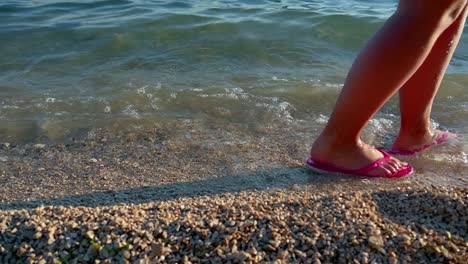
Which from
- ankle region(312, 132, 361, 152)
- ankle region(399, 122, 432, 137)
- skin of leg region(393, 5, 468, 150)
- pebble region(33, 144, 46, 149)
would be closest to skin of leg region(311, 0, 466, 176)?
ankle region(312, 132, 361, 152)

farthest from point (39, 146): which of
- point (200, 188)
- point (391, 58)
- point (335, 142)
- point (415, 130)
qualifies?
point (415, 130)

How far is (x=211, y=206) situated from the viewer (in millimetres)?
2059

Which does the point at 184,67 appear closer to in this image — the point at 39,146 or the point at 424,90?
the point at 39,146

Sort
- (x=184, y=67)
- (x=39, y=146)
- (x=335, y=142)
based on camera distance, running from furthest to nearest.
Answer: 1. (x=184, y=67)
2. (x=39, y=146)
3. (x=335, y=142)

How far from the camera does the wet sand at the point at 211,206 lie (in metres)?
1.73

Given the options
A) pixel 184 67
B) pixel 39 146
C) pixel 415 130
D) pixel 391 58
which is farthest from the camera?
pixel 184 67

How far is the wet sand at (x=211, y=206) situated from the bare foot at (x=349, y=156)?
0.21 ft

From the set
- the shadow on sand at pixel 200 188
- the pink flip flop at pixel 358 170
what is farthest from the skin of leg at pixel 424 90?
the shadow on sand at pixel 200 188

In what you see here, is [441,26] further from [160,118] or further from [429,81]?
[160,118]

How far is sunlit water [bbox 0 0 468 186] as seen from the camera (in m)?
3.62

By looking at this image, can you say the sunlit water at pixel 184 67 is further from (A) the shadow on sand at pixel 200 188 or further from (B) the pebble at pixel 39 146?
(A) the shadow on sand at pixel 200 188

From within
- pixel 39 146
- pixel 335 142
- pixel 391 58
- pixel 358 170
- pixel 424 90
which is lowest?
pixel 39 146

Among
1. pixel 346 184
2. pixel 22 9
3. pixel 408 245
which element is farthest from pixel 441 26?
pixel 22 9

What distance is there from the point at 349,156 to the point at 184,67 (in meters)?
2.58
